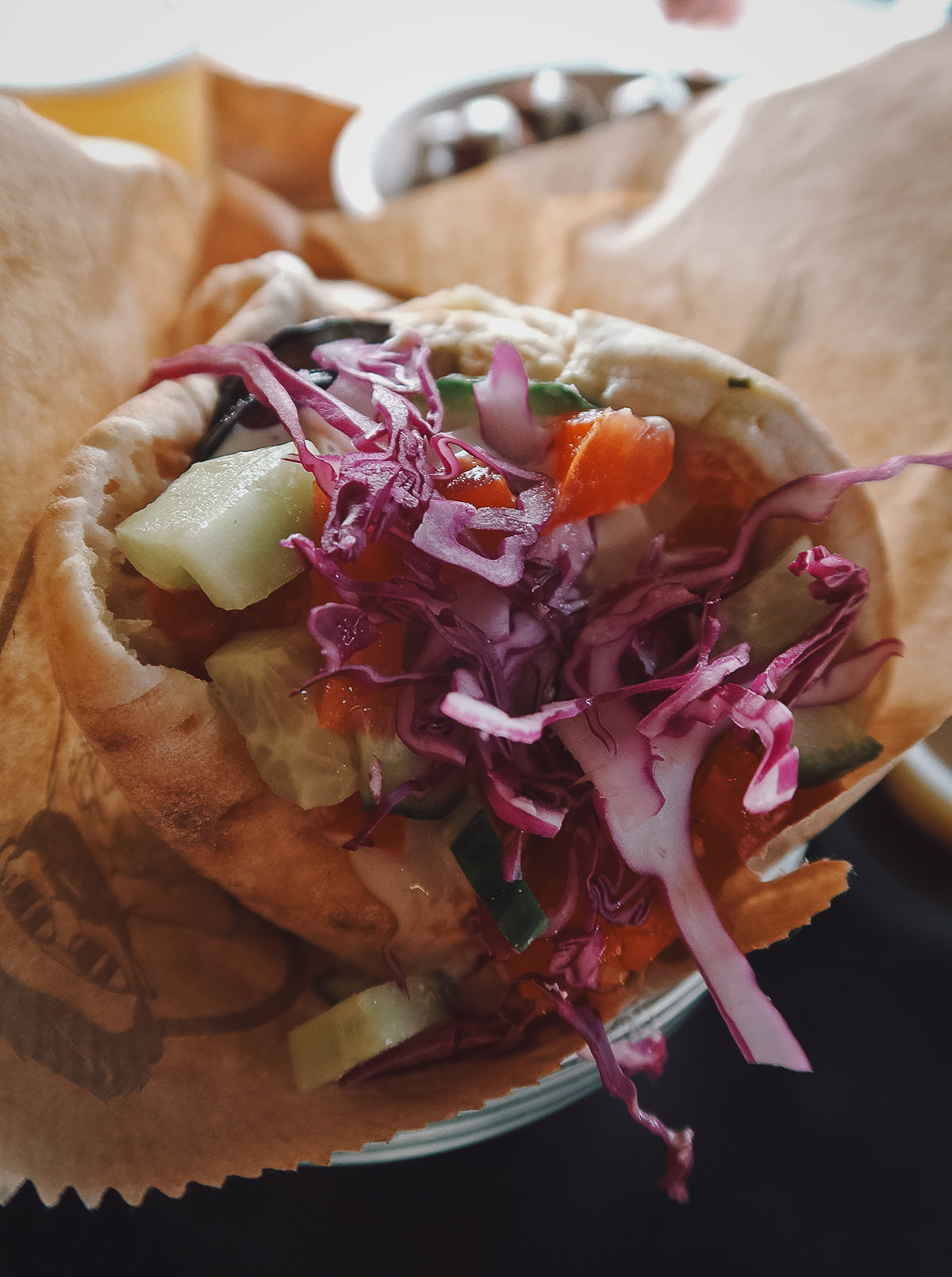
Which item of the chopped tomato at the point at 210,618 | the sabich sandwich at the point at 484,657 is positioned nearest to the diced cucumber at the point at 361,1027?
the sabich sandwich at the point at 484,657

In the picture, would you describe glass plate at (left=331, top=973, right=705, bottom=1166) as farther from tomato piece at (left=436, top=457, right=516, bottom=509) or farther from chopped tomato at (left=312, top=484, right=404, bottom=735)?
tomato piece at (left=436, top=457, right=516, bottom=509)

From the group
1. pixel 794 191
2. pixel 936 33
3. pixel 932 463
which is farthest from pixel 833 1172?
pixel 936 33

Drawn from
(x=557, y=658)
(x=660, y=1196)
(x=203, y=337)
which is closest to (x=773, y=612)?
(x=557, y=658)

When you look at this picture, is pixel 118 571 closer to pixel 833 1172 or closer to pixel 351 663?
pixel 351 663

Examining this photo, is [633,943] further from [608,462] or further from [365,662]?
[608,462]

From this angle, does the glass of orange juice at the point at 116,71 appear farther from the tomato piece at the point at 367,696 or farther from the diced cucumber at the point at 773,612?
the diced cucumber at the point at 773,612

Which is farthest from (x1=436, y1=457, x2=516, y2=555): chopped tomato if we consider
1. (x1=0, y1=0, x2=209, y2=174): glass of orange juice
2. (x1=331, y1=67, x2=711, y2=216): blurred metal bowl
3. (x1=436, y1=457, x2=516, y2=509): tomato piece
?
(x1=0, y1=0, x2=209, y2=174): glass of orange juice
